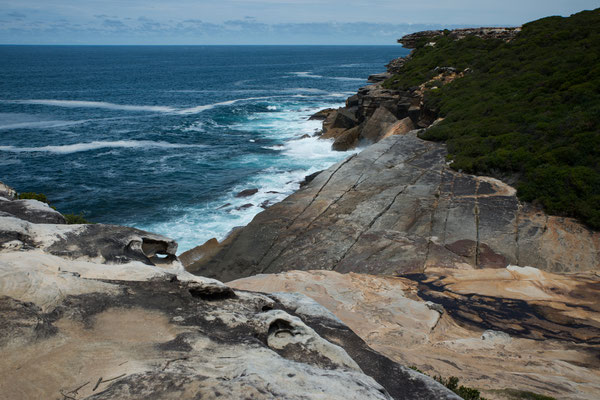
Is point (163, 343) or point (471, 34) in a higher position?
point (471, 34)

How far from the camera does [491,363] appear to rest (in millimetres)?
10016

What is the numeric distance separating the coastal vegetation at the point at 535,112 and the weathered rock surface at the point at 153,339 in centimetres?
1605

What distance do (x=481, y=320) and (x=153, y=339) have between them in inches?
400

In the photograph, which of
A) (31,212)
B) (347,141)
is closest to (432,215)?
(31,212)

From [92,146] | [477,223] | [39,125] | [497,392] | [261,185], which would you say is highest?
[39,125]

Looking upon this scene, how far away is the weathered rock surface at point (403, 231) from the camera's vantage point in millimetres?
17156

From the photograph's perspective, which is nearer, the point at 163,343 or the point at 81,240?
the point at 163,343

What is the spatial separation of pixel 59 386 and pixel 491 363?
9192mm

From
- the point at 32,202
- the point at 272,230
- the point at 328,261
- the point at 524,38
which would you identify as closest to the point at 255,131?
the point at 524,38

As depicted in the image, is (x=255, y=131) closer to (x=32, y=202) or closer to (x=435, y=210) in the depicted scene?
(x=435, y=210)

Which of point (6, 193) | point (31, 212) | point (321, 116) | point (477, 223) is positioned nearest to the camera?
point (31, 212)

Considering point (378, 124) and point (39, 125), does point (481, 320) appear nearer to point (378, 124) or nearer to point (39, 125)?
point (378, 124)

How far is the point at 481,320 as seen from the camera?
12.8m

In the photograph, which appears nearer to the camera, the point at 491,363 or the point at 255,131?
the point at 491,363
